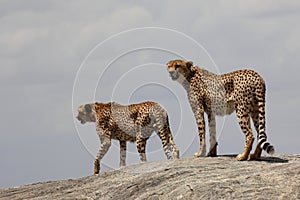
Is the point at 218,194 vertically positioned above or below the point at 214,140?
below

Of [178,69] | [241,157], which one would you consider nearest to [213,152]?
[241,157]

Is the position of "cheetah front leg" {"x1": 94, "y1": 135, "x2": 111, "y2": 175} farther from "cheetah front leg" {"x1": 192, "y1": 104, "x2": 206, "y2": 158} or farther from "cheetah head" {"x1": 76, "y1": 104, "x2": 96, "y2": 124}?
"cheetah front leg" {"x1": 192, "y1": 104, "x2": 206, "y2": 158}

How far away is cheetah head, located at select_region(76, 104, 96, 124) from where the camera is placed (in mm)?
19812

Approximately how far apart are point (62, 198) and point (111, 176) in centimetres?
134

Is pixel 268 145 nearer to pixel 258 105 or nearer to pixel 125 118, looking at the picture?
pixel 258 105

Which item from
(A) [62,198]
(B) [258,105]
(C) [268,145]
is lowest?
(A) [62,198]

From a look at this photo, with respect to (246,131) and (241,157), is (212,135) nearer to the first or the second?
(246,131)

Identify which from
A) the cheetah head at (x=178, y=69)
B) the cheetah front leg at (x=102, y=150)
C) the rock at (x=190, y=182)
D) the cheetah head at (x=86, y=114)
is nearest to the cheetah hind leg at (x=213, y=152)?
the rock at (x=190, y=182)

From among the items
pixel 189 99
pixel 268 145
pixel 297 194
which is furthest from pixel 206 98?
pixel 297 194

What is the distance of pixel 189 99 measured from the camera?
16.6 meters

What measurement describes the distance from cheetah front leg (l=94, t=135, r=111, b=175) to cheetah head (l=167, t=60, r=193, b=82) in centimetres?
319

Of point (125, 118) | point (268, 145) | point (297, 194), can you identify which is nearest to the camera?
point (297, 194)

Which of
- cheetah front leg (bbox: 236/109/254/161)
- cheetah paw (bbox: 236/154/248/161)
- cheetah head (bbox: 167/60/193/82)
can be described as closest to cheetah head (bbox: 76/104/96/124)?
cheetah head (bbox: 167/60/193/82)

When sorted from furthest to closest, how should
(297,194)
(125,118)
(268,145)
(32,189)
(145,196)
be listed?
(125,118) < (32,189) < (268,145) < (145,196) < (297,194)
